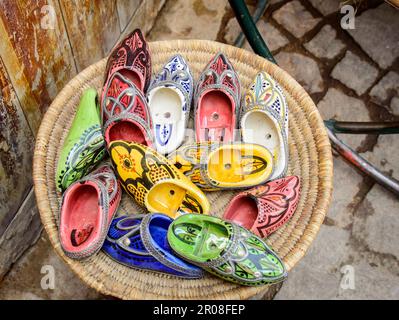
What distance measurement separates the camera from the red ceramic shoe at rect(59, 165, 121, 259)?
46.9 inches

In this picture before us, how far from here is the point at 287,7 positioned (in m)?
2.26

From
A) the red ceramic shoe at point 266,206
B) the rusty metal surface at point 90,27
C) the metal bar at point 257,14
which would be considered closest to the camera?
the red ceramic shoe at point 266,206

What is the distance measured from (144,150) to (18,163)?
1.68ft

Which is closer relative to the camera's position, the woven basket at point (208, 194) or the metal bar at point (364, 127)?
the woven basket at point (208, 194)

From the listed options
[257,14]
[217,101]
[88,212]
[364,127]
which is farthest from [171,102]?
[257,14]

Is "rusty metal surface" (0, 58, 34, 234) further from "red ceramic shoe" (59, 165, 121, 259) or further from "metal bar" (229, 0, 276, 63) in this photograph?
"metal bar" (229, 0, 276, 63)

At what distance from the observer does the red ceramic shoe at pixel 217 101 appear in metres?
1.37

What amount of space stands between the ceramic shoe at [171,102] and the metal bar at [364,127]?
0.62 m

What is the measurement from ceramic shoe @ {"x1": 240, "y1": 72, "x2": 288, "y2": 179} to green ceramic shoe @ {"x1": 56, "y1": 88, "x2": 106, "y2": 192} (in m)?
0.39

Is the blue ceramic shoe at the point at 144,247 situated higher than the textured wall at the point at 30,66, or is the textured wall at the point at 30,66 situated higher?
the textured wall at the point at 30,66

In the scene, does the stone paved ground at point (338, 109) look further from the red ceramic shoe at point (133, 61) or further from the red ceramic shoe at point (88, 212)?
the red ceramic shoe at point (133, 61)

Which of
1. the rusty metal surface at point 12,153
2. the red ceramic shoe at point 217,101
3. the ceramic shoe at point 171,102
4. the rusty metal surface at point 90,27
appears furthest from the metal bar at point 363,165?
the rusty metal surface at point 12,153

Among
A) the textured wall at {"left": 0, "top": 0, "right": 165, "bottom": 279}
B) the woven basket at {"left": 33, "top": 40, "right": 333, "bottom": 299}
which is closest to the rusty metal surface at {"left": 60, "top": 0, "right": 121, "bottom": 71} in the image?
the textured wall at {"left": 0, "top": 0, "right": 165, "bottom": 279}

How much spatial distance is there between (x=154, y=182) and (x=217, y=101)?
33cm
